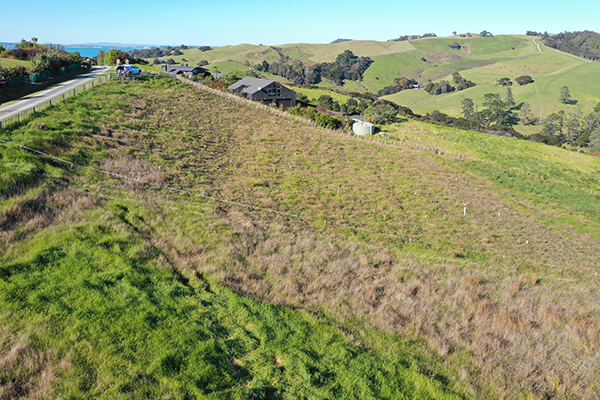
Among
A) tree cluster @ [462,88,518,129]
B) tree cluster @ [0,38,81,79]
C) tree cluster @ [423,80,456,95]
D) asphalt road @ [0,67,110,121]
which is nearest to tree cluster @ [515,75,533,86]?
tree cluster @ [423,80,456,95]

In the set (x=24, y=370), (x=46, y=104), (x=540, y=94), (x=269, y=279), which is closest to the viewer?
(x=24, y=370)

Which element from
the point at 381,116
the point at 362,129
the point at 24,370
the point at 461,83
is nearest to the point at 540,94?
the point at 461,83

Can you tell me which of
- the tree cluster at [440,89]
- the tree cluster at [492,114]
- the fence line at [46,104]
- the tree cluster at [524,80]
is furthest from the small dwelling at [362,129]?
the tree cluster at [524,80]

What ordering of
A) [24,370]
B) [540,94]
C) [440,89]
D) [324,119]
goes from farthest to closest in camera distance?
[440,89] < [540,94] < [324,119] < [24,370]

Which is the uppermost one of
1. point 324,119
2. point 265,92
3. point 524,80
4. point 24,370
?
point 524,80

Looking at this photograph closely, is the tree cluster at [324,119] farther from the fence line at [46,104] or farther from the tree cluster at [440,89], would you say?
the tree cluster at [440,89]

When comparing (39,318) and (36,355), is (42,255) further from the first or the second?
(36,355)

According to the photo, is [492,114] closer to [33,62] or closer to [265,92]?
[265,92]
